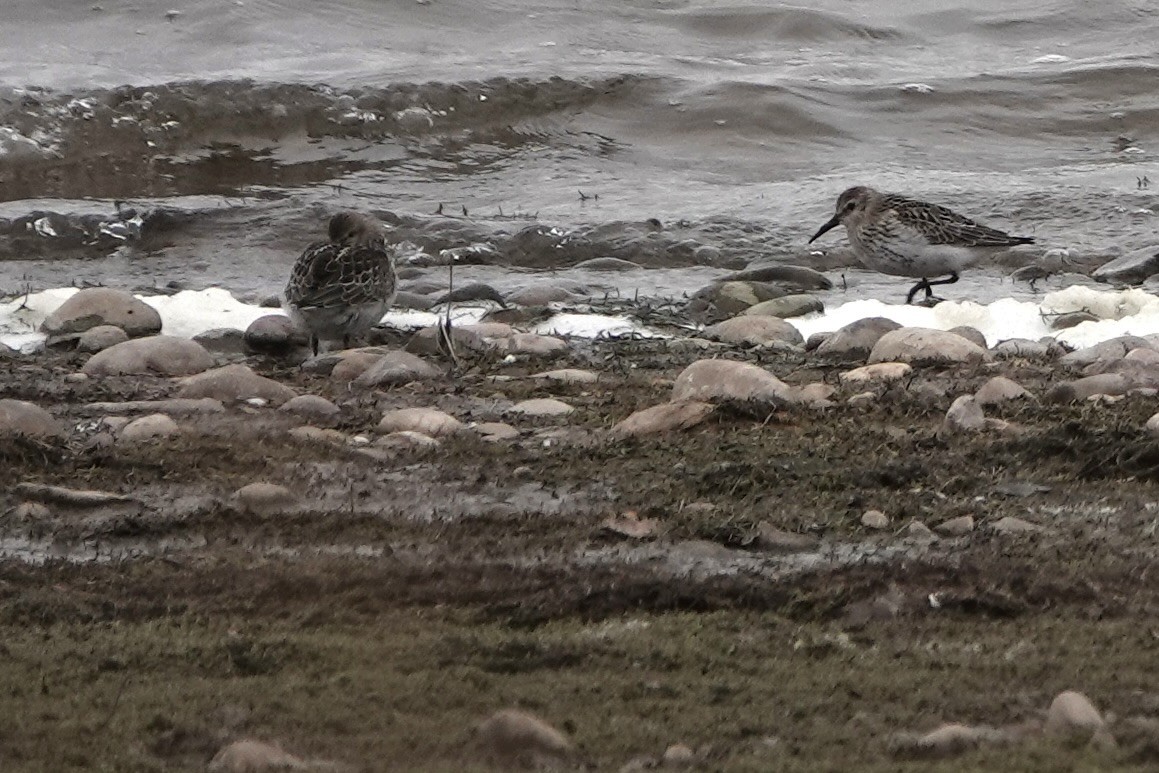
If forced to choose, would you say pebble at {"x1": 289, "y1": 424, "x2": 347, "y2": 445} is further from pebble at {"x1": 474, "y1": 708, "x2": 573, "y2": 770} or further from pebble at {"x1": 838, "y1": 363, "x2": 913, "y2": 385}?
pebble at {"x1": 474, "y1": 708, "x2": 573, "y2": 770}

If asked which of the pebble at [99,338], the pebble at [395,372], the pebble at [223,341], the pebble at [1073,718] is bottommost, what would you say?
the pebble at [223,341]

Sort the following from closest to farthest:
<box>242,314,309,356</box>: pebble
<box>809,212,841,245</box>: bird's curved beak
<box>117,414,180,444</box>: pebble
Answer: <box>117,414,180,444</box>: pebble < <box>242,314,309,356</box>: pebble < <box>809,212,841,245</box>: bird's curved beak

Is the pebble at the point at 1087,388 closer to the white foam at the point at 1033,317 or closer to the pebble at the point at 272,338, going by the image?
the white foam at the point at 1033,317

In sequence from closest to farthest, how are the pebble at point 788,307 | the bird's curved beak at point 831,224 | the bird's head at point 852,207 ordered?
the pebble at point 788,307 → the bird's head at point 852,207 → the bird's curved beak at point 831,224

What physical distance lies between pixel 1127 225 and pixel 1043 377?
15.5ft

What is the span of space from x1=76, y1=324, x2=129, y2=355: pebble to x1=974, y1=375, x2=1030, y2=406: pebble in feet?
11.7

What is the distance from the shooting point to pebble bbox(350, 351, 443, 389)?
6.29m

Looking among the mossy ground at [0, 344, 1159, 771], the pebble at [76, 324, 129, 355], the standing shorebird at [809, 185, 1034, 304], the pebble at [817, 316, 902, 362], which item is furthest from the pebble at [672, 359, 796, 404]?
the standing shorebird at [809, 185, 1034, 304]

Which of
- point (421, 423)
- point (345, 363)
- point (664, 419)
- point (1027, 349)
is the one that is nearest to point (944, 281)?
point (1027, 349)

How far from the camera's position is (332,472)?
4797mm

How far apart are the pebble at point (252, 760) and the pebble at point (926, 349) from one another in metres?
4.09

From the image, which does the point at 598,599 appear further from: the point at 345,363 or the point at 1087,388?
the point at 345,363

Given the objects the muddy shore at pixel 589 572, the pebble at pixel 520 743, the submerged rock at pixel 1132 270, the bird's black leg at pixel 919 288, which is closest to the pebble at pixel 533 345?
the muddy shore at pixel 589 572

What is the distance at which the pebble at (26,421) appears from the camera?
4.99 meters
